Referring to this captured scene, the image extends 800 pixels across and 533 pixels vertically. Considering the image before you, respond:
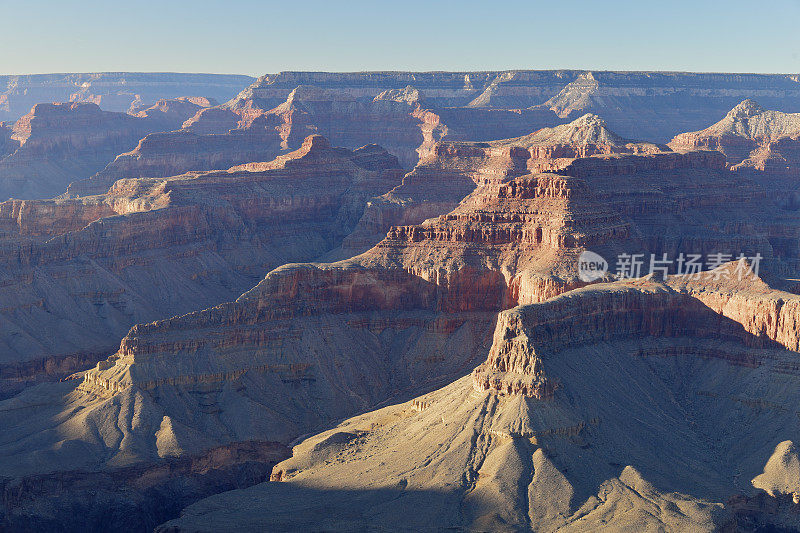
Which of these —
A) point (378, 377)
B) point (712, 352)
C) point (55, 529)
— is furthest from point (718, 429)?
point (55, 529)

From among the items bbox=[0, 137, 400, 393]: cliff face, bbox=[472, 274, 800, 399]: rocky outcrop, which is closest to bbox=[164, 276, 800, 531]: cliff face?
bbox=[472, 274, 800, 399]: rocky outcrop

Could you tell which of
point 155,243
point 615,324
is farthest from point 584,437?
point 155,243

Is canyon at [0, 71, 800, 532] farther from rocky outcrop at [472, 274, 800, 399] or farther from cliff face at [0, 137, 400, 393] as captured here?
cliff face at [0, 137, 400, 393]

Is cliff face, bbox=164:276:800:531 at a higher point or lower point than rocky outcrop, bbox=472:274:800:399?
lower

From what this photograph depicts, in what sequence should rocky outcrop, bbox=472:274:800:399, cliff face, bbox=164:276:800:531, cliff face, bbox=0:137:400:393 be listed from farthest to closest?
cliff face, bbox=0:137:400:393 < rocky outcrop, bbox=472:274:800:399 < cliff face, bbox=164:276:800:531

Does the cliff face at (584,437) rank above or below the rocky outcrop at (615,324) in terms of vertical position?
below

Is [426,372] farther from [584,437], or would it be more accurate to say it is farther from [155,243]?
[155,243]

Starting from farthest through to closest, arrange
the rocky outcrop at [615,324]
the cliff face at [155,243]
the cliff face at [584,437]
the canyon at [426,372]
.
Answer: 1. the cliff face at [155,243]
2. the rocky outcrop at [615,324]
3. the canyon at [426,372]
4. the cliff face at [584,437]

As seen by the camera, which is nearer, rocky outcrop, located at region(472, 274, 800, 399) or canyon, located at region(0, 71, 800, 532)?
canyon, located at region(0, 71, 800, 532)

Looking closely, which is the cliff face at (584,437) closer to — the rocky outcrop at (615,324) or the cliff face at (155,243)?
the rocky outcrop at (615,324)

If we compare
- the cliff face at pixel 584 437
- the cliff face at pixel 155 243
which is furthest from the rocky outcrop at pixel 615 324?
the cliff face at pixel 155 243
